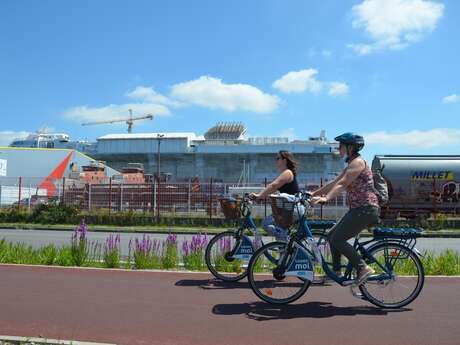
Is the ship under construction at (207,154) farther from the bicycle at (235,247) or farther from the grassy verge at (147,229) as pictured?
the bicycle at (235,247)

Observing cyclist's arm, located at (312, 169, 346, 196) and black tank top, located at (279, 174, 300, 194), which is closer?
cyclist's arm, located at (312, 169, 346, 196)

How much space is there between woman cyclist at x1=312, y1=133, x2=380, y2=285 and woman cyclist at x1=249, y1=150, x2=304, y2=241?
1061 mm

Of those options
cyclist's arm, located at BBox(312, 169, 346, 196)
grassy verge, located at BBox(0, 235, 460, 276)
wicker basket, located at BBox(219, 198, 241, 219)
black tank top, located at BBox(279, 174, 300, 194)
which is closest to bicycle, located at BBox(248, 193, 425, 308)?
cyclist's arm, located at BBox(312, 169, 346, 196)

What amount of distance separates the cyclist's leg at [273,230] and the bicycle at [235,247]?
0.80 feet

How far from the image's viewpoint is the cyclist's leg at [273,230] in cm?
716

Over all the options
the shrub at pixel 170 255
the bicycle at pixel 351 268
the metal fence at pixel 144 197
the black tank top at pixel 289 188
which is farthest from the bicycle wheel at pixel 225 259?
the metal fence at pixel 144 197

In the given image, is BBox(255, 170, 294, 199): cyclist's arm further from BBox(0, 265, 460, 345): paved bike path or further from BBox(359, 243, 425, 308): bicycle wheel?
BBox(359, 243, 425, 308): bicycle wheel

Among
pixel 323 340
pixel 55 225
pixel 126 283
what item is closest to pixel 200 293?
pixel 126 283

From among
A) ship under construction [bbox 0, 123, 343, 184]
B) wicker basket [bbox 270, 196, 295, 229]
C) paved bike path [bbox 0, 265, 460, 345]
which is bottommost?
paved bike path [bbox 0, 265, 460, 345]

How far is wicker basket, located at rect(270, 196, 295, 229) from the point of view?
23.1ft

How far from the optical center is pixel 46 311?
6.09 m

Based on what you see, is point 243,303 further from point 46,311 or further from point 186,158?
point 186,158

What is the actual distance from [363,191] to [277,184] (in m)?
1.48

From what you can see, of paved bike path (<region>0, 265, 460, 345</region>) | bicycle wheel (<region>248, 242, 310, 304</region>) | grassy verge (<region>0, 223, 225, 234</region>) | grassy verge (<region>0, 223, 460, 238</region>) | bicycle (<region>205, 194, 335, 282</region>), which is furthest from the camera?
grassy verge (<region>0, 223, 225, 234</region>)
